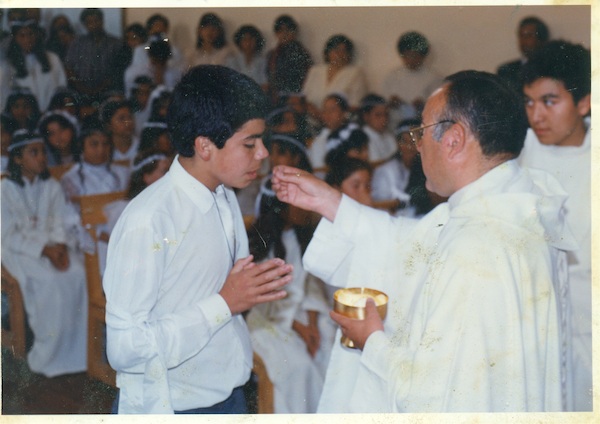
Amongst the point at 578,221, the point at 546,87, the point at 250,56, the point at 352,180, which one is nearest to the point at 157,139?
the point at 250,56

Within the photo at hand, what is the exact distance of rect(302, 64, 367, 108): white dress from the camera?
2.33 metres

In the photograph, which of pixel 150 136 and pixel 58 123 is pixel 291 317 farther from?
pixel 58 123

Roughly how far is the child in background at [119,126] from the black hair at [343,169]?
1.95ft

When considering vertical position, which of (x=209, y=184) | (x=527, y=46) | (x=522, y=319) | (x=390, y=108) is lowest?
(x=522, y=319)

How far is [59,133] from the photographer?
2.34m

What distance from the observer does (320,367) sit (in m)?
2.38

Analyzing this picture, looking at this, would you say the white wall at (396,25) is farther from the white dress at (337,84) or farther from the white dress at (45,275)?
the white dress at (45,275)

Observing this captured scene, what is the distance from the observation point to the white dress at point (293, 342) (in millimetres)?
→ 2369

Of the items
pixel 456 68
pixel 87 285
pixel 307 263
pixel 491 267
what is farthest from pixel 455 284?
pixel 87 285

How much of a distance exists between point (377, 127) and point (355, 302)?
0.53 meters

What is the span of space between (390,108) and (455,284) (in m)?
0.57

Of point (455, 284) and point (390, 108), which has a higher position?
point (390, 108)

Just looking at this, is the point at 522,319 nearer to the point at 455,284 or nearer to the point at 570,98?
the point at 455,284

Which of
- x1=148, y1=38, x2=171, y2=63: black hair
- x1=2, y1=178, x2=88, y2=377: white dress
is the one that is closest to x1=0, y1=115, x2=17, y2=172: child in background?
x1=2, y1=178, x2=88, y2=377: white dress
